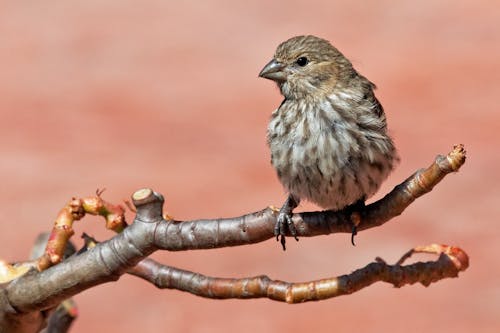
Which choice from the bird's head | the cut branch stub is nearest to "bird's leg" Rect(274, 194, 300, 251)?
the cut branch stub

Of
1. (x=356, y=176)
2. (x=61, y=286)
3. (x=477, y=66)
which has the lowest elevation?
(x=61, y=286)

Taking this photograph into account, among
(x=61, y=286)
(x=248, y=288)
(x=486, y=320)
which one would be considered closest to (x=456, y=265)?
(x=248, y=288)

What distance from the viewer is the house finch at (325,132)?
374 centimetres

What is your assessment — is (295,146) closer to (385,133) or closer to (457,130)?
(385,133)

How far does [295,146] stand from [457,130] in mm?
5624

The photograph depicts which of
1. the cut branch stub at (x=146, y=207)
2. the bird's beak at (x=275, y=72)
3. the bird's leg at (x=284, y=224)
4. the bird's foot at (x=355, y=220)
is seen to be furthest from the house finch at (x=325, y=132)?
the cut branch stub at (x=146, y=207)

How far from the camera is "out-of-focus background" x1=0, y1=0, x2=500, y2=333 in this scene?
738 cm

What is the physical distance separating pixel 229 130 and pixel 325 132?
5702 millimetres

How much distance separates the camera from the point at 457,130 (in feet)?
30.3

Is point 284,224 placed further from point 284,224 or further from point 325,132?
point 325,132

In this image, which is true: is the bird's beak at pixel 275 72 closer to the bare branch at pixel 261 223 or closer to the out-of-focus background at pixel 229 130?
the bare branch at pixel 261 223

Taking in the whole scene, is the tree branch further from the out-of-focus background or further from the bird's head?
the out-of-focus background

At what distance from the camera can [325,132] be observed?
12.4 ft

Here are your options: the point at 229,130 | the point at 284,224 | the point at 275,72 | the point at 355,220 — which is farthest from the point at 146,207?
the point at 229,130
